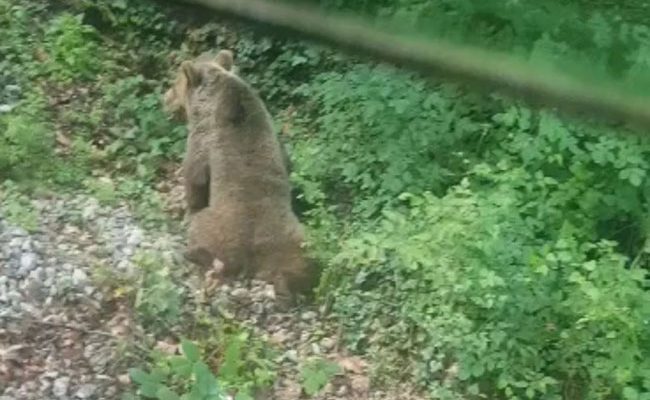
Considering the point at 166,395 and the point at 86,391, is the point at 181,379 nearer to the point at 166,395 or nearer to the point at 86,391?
the point at 166,395

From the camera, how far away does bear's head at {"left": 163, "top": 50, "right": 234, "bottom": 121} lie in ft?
8.39

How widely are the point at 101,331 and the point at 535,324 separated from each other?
33.6 inches

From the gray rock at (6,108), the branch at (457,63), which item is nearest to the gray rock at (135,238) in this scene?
the gray rock at (6,108)

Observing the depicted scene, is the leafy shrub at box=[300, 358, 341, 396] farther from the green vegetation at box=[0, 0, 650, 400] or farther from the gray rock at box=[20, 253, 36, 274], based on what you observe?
the gray rock at box=[20, 253, 36, 274]

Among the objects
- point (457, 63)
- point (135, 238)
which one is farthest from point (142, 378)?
point (457, 63)

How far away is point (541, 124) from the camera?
2131 mm

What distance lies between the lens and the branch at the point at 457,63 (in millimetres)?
282

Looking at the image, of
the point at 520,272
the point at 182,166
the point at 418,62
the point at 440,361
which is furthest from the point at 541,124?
the point at 418,62

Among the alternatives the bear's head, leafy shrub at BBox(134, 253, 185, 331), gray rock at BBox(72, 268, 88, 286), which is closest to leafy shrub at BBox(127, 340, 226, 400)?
leafy shrub at BBox(134, 253, 185, 331)

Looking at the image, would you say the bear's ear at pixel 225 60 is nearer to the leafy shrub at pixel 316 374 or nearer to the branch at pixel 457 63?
the leafy shrub at pixel 316 374

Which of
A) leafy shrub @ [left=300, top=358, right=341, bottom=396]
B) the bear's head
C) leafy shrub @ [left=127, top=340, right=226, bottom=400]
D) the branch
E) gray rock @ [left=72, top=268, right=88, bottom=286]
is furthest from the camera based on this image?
the bear's head

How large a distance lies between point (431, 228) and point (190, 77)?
0.74 m

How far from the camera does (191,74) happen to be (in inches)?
103

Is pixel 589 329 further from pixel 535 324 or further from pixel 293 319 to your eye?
pixel 293 319
